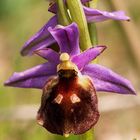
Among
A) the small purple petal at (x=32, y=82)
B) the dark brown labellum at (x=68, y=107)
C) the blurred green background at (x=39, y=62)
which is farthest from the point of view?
the blurred green background at (x=39, y=62)

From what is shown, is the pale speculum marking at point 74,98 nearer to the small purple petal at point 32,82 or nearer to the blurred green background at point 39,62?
the small purple petal at point 32,82

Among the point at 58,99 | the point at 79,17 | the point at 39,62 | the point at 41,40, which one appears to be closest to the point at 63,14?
the point at 79,17

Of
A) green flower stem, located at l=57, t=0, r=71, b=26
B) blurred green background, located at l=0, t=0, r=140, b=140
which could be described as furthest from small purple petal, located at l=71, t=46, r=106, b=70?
blurred green background, located at l=0, t=0, r=140, b=140

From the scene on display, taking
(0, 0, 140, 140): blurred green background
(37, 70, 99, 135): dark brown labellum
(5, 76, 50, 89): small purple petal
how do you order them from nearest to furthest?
(37, 70, 99, 135): dark brown labellum
(5, 76, 50, 89): small purple petal
(0, 0, 140, 140): blurred green background

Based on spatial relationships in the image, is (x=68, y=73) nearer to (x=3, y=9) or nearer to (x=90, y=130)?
(x=90, y=130)

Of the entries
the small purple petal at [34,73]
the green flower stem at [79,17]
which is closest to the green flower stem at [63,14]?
the green flower stem at [79,17]

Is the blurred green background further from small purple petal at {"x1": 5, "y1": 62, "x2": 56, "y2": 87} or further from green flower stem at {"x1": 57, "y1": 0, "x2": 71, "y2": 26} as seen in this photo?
green flower stem at {"x1": 57, "y1": 0, "x2": 71, "y2": 26}

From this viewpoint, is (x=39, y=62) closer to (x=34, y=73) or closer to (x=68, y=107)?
(x=34, y=73)
